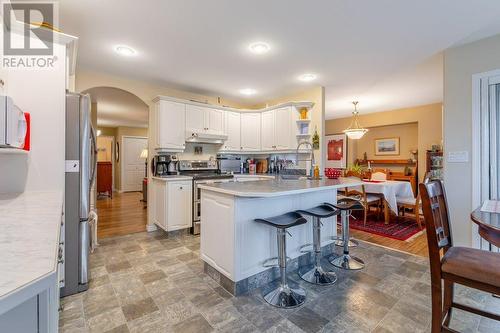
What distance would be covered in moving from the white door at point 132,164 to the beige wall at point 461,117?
348 inches

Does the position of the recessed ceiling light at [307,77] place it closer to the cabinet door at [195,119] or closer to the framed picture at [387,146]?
the cabinet door at [195,119]

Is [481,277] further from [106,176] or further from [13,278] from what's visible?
[106,176]

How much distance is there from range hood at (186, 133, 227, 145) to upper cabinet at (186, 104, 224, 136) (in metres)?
0.05

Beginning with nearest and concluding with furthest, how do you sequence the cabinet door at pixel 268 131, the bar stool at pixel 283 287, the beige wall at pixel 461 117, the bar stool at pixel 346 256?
the bar stool at pixel 283 287, the bar stool at pixel 346 256, the beige wall at pixel 461 117, the cabinet door at pixel 268 131

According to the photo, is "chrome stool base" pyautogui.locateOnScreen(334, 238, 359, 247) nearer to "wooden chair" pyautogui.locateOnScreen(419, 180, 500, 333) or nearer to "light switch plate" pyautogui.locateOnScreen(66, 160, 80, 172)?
"wooden chair" pyautogui.locateOnScreen(419, 180, 500, 333)

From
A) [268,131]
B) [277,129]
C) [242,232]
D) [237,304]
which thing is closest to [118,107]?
[268,131]

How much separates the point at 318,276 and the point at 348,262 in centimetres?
55

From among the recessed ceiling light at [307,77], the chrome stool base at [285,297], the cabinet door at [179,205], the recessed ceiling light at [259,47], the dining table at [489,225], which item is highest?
the recessed ceiling light at [307,77]

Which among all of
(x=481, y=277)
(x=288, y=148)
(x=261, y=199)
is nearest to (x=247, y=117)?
(x=288, y=148)

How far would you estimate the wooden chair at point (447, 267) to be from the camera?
4.00 ft

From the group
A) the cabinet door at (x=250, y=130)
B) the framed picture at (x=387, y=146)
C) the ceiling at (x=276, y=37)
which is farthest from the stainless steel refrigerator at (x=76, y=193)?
the framed picture at (x=387, y=146)

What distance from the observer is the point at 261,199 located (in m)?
2.16

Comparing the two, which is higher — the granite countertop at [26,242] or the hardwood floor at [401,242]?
the granite countertop at [26,242]

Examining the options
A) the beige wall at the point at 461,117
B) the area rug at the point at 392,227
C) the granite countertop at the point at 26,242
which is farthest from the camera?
the area rug at the point at 392,227
